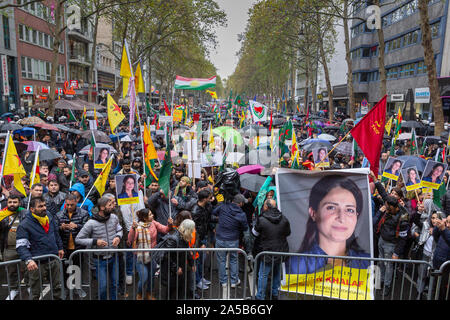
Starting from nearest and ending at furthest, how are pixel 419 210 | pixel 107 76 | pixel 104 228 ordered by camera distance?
1. pixel 104 228
2. pixel 419 210
3. pixel 107 76

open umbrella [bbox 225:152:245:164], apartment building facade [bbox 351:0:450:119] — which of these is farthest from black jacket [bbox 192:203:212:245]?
apartment building facade [bbox 351:0:450:119]

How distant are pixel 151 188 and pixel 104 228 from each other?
1970mm

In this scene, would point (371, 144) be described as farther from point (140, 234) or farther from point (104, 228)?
point (104, 228)

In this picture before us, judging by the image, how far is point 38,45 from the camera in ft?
119

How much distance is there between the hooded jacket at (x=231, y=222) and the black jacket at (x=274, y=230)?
55cm

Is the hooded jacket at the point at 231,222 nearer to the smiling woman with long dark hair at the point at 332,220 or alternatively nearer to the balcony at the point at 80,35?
the smiling woman with long dark hair at the point at 332,220

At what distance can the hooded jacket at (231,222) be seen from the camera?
551 cm

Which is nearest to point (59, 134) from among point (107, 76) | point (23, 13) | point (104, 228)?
point (104, 228)

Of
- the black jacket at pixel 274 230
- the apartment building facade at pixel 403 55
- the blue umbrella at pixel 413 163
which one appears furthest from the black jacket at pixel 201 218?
the apartment building facade at pixel 403 55

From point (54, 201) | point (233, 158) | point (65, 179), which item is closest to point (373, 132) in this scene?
point (233, 158)

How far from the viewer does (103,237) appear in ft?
16.4

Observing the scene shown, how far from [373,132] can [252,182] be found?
2.41 m

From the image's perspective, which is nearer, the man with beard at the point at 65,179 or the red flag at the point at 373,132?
the red flag at the point at 373,132

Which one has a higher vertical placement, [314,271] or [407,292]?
[314,271]
